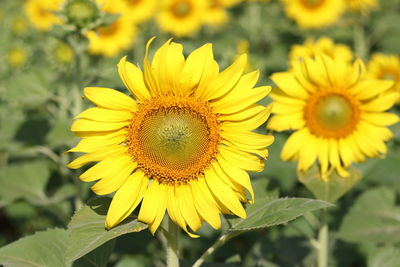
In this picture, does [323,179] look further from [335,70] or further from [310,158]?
[335,70]

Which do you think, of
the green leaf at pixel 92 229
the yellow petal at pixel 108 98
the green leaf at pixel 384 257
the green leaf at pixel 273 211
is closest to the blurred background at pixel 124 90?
the green leaf at pixel 384 257

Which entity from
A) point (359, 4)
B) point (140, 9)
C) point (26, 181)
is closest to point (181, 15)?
point (140, 9)

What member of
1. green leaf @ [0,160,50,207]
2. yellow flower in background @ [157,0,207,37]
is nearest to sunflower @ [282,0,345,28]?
yellow flower in background @ [157,0,207,37]

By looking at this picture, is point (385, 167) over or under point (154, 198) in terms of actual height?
under

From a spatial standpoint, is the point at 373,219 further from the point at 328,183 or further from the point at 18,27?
the point at 18,27

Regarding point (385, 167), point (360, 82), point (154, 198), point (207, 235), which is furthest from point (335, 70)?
point (207, 235)

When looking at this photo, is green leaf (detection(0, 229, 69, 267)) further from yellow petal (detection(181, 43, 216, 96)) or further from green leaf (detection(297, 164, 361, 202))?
green leaf (detection(297, 164, 361, 202))
